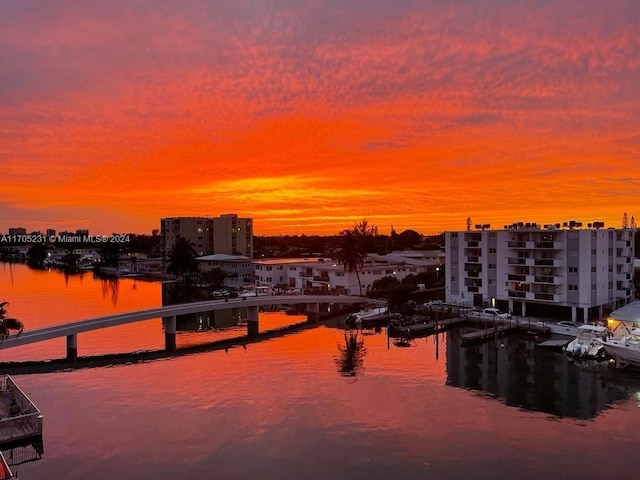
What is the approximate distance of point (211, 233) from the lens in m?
132

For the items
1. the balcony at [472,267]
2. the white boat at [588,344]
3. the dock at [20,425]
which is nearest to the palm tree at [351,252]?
the balcony at [472,267]

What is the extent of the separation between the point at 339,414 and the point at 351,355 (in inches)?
575

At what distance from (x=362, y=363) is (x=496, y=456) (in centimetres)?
1763

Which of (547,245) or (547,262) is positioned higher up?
(547,245)

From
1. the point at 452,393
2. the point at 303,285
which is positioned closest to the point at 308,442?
the point at 452,393

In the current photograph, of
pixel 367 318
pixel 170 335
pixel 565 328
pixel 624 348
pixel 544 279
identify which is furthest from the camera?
pixel 367 318

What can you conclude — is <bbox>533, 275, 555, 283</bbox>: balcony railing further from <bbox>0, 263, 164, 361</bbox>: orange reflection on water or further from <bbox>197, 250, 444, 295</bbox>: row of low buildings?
<bbox>0, 263, 164, 361</bbox>: orange reflection on water

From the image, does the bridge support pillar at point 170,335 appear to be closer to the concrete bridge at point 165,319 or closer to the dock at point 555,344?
the concrete bridge at point 165,319

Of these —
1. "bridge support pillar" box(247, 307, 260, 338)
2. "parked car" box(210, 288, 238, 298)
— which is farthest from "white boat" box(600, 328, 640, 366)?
"parked car" box(210, 288, 238, 298)

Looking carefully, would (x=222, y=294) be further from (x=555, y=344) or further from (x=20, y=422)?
Answer: (x=20, y=422)

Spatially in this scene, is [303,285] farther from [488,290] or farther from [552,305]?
[552,305]

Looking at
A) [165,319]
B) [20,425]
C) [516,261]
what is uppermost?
[516,261]

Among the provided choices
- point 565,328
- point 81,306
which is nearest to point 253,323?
point 565,328

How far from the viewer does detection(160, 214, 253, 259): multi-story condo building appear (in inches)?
5079
